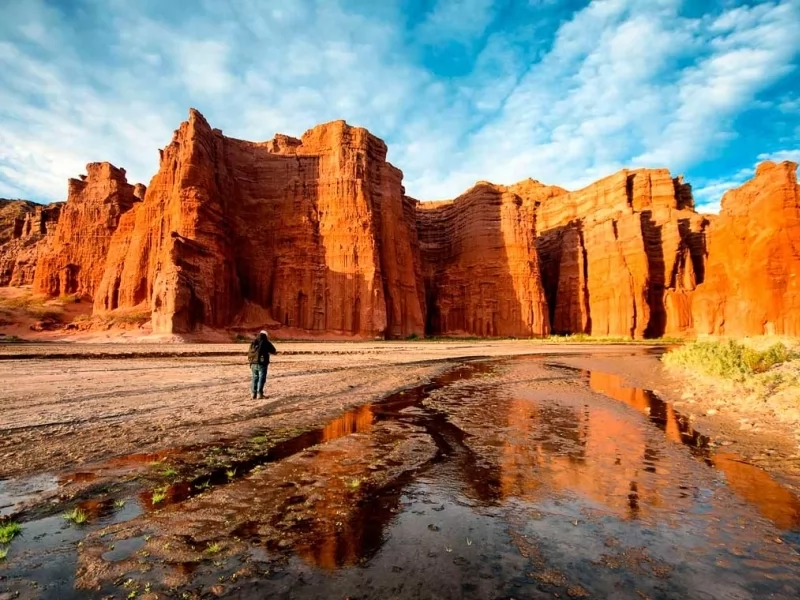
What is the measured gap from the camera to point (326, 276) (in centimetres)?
6500

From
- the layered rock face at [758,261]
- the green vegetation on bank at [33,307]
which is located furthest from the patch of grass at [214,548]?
the layered rock face at [758,261]

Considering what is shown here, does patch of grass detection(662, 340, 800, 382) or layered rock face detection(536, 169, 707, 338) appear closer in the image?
patch of grass detection(662, 340, 800, 382)

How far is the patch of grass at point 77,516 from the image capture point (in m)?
4.71

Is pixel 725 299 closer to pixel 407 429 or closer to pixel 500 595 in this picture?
pixel 407 429

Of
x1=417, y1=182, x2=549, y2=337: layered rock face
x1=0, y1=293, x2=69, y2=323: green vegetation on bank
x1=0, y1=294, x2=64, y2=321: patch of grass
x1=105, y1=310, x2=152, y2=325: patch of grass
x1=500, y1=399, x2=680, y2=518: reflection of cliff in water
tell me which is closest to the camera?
x1=500, y1=399, x2=680, y2=518: reflection of cliff in water

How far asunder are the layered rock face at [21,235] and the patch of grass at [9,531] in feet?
293

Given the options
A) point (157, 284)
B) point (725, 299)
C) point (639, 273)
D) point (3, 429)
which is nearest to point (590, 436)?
point (3, 429)

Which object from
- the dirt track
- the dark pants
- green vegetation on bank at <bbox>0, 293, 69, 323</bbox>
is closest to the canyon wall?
green vegetation on bank at <bbox>0, 293, 69, 323</bbox>

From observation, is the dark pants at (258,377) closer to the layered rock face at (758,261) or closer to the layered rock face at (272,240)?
the layered rock face at (272,240)

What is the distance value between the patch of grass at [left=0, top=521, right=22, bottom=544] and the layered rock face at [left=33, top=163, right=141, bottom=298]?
70.7m

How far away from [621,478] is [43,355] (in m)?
30.9

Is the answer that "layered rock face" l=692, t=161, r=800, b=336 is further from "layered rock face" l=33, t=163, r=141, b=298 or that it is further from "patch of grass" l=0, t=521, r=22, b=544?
"layered rock face" l=33, t=163, r=141, b=298

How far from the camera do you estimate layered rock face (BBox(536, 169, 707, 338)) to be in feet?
248

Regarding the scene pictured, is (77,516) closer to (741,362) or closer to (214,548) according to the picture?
(214,548)
